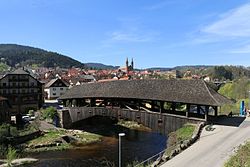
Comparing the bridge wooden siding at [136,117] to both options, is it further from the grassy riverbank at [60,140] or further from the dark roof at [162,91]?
the grassy riverbank at [60,140]

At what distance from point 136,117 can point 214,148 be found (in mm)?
16041

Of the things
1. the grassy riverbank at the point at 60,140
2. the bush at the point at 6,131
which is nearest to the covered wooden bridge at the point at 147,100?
the grassy riverbank at the point at 60,140

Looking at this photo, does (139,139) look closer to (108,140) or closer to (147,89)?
(108,140)

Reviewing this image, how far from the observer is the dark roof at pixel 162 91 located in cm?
3052

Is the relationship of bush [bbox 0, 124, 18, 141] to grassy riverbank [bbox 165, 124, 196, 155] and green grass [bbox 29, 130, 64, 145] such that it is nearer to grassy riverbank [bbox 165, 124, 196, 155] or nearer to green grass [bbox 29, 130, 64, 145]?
green grass [bbox 29, 130, 64, 145]

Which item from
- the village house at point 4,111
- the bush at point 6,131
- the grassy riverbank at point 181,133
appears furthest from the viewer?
the village house at point 4,111

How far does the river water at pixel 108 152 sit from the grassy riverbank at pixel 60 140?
161 cm

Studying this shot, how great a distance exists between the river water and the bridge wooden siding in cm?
357

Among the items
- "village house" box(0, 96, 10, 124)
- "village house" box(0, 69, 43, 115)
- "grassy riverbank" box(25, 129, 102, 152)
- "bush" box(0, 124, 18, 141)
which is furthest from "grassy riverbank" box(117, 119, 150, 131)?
"village house" box(0, 69, 43, 115)

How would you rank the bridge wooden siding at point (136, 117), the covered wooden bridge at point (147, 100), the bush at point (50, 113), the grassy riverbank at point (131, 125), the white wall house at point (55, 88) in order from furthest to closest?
the white wall house at point (55, 88), the grassy riverbank at point (131, 125), the bush at point (50, 113), the bridge wooden siding at point (136, 117), the covered wooden bridge at point (147, 100)

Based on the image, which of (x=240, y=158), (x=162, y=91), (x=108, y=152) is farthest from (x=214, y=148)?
(x=108, y=152)

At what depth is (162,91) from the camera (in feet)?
114

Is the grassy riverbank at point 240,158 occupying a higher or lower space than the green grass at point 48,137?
higher

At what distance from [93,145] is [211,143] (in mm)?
22229
